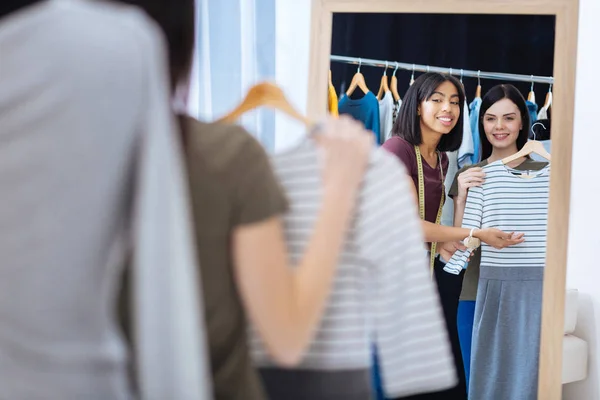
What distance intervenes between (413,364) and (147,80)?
1.78 ft

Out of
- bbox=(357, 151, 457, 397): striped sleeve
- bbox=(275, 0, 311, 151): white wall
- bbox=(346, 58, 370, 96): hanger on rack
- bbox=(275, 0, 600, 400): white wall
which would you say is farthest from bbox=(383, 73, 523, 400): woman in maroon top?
bbox=(275, 0, 600, 400): white wall

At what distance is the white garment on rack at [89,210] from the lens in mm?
532

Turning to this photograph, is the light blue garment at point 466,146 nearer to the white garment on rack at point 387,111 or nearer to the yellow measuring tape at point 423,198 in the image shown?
the yellow measuring tape at point 423,198

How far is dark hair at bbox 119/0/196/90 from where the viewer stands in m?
0.60

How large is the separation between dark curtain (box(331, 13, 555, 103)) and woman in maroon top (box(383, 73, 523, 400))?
1.7 inches

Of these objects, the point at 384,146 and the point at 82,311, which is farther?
the point at 384,146

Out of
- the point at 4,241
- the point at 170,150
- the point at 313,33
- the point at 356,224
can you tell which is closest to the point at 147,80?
the point at 170,150

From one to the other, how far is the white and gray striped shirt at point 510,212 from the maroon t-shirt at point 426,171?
0.08 meters

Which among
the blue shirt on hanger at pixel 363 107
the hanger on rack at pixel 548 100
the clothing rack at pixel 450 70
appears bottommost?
the blue shirt on hanger at pixel 363 107

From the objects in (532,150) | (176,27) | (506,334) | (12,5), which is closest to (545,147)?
(532,150)

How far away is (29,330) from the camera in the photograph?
0.56 m

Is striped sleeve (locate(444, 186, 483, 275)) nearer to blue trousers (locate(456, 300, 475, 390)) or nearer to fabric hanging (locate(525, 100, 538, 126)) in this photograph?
blue trousers (locate(456, 300, 475, 390))

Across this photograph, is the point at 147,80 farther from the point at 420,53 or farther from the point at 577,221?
the point at 577,221

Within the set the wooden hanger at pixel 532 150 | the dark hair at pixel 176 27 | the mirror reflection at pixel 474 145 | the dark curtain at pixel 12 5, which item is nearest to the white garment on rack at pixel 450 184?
the mirror reflection at pixel 474 145
